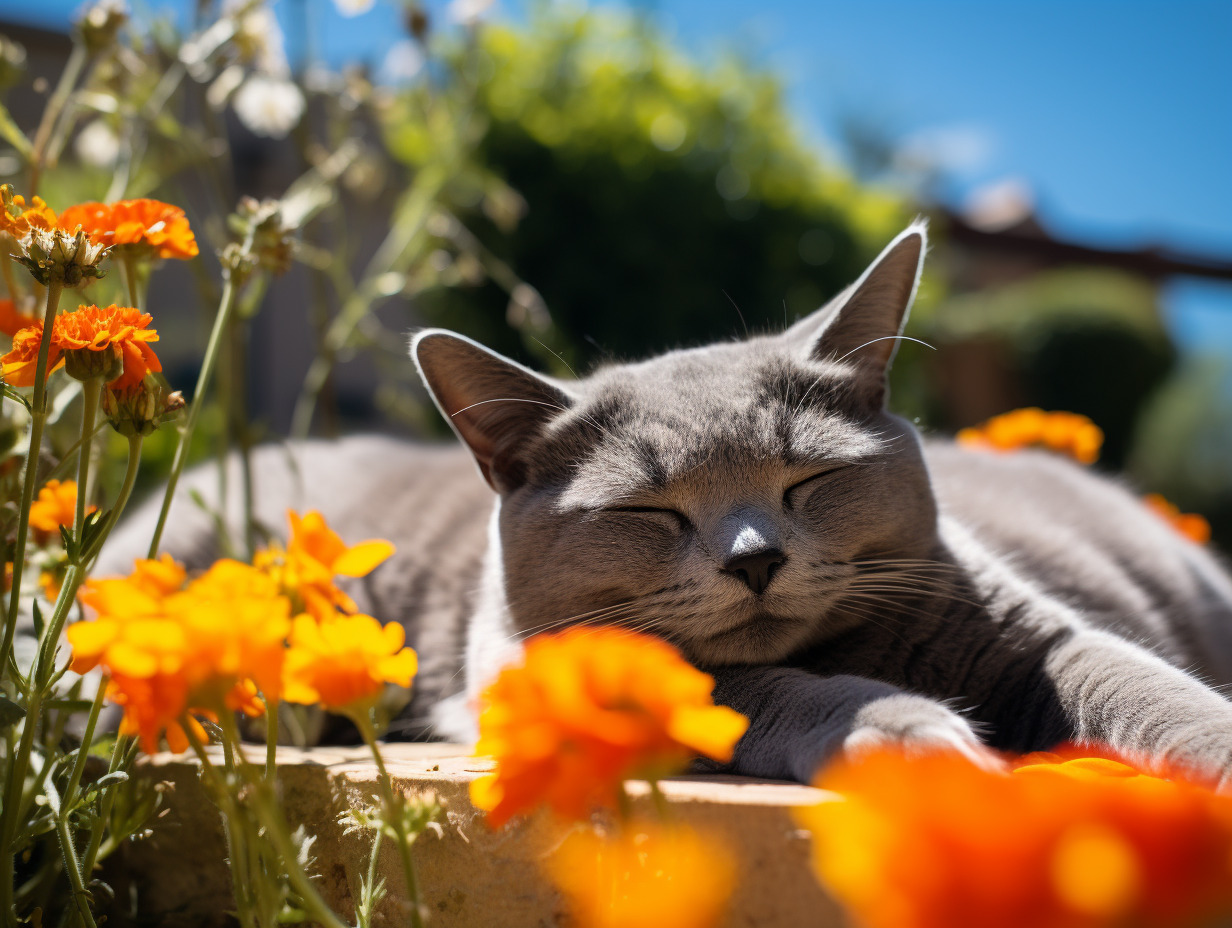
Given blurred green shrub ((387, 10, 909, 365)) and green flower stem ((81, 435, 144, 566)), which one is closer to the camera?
green flower stem ((81, 435, 144, 566))

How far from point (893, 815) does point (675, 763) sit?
0.56 ft

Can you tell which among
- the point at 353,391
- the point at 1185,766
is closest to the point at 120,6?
the point at 1185,766

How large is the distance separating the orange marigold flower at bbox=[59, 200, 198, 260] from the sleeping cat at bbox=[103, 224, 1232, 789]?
1.12ft

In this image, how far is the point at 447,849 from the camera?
85cm

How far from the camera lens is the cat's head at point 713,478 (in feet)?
3.49

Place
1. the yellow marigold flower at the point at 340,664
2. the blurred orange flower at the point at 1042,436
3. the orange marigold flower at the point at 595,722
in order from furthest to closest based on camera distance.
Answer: the blurred orange flower at the point at 1042,436 → the yellow marigold flower at the point at 340,664 → the orange marigold flower at the point at 595,722

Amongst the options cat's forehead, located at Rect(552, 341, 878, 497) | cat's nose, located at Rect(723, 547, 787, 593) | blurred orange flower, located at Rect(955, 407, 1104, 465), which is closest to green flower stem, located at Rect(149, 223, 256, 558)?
cat's forehead, located at Rect(552, 341, 878, 497)

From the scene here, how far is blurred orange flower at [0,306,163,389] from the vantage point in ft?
2.48

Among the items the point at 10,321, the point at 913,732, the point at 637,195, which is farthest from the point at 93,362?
the point at 637,195

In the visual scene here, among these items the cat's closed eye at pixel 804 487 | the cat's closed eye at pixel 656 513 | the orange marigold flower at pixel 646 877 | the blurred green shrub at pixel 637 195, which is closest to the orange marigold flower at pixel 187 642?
the orange marigold flower at pixel 646 877

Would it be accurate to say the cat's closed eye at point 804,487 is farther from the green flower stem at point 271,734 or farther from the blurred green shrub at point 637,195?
the blurred green shrub at point 637,195

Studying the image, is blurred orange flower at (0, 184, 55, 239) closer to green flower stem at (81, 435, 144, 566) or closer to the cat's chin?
green flower stem at (81, 435, 144, 566)

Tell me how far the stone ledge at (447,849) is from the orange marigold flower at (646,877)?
0.03 meters

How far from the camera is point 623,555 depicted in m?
1.11
